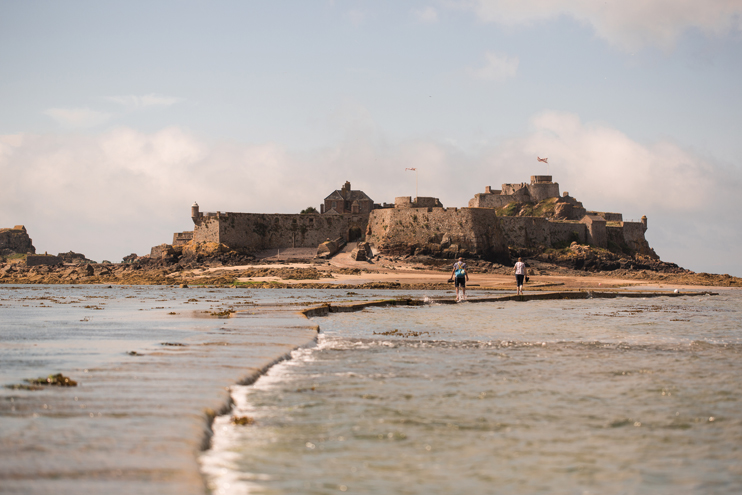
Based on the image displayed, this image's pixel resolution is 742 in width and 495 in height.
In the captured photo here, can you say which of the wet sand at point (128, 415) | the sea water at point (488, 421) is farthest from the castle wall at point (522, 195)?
the wet sand at point (128, 415)

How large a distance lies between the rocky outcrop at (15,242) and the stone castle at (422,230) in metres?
23.4

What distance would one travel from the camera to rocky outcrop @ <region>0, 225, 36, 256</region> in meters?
74.2

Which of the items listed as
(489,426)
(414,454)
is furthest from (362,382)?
(414,454)

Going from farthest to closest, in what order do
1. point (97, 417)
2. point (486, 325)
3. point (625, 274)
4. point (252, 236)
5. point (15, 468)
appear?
point (252, 236) < point (625, 274) < point (486, 325) < point (97, 417) < point (15, 468)

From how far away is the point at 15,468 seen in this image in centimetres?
403

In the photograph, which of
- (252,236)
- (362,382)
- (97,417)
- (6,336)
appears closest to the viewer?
(97,417)

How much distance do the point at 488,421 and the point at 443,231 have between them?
157 feet

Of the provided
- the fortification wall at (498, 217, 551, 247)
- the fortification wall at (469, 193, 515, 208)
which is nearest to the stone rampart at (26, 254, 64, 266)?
the fortification wall at (498, 217, 551, 247)

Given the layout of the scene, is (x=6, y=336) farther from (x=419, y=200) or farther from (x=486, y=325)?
(x=419, y=200)

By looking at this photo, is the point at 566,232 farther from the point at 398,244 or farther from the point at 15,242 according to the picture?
the point at 15,242

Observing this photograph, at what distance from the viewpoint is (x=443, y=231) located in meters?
53.6

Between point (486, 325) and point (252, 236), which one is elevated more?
point (252, 236)


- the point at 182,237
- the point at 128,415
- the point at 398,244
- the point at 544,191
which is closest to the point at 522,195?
Result: the point at 544,191

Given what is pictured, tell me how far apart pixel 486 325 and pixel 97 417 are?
11.2m
